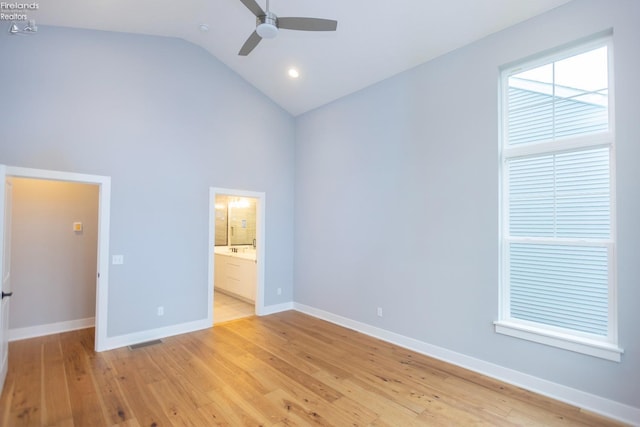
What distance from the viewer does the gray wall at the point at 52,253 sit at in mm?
4207

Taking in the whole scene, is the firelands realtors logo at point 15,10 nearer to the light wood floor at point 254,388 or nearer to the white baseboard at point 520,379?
the light wood floor at point 254,388

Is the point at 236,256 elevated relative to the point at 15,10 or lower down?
lower down

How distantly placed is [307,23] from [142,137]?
2.84m

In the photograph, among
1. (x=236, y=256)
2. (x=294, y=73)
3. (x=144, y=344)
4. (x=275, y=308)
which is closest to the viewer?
(x=144, y=344)

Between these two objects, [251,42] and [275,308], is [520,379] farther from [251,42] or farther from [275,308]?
[251,42]

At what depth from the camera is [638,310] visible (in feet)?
8.11

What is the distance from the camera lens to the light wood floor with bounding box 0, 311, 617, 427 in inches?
101

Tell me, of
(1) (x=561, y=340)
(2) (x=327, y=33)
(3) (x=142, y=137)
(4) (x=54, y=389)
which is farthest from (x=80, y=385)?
(2) (x=327, y=33)

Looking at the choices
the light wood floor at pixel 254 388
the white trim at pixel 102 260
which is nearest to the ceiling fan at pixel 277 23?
the white trim at pixel 102 260

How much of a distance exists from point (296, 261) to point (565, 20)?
4865 millimetres

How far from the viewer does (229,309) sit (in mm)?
5781

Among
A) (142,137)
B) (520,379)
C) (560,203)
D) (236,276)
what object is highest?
(142,137)

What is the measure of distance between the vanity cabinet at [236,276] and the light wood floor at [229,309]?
14cm

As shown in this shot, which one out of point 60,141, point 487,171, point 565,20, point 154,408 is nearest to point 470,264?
point 487,171
